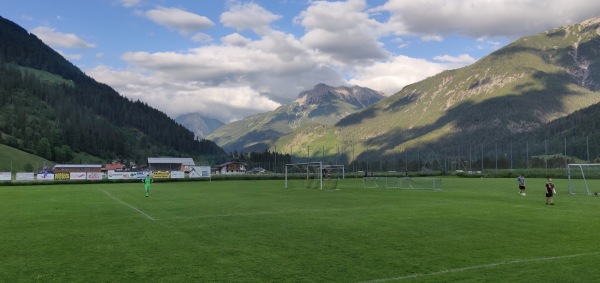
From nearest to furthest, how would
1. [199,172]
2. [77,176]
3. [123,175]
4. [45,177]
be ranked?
[45,177]
[77,176]
[123,175]
[199,172]

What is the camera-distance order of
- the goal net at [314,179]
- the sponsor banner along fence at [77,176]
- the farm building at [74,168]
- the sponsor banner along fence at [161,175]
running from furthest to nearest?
the farm building at [74,168], the sponsor banner along fence at [161,175], the sponsor banner along fence at [77,176], the goal net at [314,179]

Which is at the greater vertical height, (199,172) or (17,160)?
(17,160)

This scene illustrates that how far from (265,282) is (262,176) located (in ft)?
290

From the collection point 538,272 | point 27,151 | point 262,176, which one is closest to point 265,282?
point 538,272

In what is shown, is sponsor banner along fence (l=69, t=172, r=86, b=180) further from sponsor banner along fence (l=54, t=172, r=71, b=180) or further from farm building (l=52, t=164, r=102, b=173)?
farm building (l=52, t=164, r=102, b=173)

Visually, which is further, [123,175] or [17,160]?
[17,160]

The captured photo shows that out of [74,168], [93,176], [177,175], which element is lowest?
[177,175]

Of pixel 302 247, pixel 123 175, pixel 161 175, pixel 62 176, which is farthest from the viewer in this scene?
pixel 161 175

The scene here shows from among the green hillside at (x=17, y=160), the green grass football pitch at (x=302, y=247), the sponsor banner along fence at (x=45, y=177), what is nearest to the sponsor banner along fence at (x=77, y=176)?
the sponsor banner along fence at (x=45, y=177)

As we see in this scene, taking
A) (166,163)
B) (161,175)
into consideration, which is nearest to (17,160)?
(166,163)

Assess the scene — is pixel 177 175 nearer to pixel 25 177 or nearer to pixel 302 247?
pixel 25 177

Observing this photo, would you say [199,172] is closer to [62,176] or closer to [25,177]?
[62,176]

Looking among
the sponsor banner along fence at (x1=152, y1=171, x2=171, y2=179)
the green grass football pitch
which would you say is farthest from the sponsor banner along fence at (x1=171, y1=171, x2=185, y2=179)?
the green grass football pitch

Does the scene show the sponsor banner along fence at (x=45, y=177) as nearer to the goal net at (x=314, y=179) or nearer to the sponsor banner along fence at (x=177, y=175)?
the sponsor banner along fence at (x=177, y=175)
